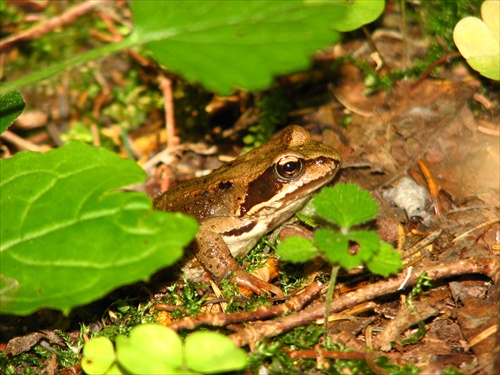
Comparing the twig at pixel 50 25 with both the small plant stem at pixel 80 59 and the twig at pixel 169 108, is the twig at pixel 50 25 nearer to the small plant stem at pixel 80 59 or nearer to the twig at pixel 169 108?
the twig at pixel 169 108

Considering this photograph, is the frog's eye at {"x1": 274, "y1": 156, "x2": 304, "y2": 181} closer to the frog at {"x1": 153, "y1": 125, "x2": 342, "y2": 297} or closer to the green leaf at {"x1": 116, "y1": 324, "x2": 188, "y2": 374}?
the frog at {"x1": 153, "y1": 125, "x2": 342, "y2": 297}

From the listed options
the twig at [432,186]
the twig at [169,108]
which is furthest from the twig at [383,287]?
the twig at [169,108]

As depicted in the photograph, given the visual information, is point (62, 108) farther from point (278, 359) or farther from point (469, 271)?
point (469, 271)

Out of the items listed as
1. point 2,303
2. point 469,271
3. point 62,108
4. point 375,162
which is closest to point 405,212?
point 375,162

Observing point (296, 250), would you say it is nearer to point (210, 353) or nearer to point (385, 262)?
point (385, 262)

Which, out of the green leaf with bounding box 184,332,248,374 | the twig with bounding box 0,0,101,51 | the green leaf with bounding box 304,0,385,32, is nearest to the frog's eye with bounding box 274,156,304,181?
the green leaf with bounding box 304,0,385,32

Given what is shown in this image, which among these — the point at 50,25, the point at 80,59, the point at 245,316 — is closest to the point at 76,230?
the point at 80,59
